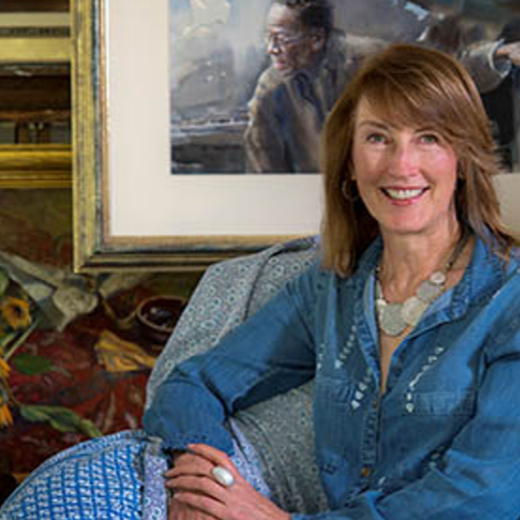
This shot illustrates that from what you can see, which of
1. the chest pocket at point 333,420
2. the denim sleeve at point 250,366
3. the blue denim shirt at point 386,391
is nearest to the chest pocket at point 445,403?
the blue denim shirt at point 386,391

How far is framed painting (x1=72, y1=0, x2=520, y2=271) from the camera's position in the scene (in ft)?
6.71

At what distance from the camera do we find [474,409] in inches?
55.2

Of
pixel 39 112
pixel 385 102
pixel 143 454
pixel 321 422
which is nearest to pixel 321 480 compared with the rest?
pixel 321 422

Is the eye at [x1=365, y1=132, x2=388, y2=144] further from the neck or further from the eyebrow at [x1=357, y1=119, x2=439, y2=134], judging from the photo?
the neck

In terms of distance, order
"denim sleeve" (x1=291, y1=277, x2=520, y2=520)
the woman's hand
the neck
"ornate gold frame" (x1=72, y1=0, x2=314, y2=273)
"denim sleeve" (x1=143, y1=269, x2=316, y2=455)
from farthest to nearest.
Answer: "ornate gold frame" (x1=72, y1=0, x2=314, y2=273) → "denim sleeve" (x1=143, y1=269, x2=316, y2=455) → the neck → the woman's hand → "denim sleeve" (x1=291, y1=277, x2=520, y2=520)

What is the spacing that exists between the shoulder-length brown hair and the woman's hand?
1.86 feet

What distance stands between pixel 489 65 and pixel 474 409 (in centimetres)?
100

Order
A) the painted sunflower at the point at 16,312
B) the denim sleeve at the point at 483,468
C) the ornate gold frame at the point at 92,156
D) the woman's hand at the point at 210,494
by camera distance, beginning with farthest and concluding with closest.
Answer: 1. the painted sunflower at the point at 16,312
2. the ornate gold frame at the point at 92,156
3. the woman's hand at the point at 210,494
4. the denim sleeve at the point at 483,468

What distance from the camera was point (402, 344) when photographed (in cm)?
151

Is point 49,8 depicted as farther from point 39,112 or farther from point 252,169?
point 252,169

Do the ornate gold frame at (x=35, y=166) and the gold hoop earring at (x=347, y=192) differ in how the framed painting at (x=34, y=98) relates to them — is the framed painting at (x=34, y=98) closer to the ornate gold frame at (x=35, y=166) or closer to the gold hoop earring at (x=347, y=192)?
the ornate gold frame at (x=35, y=166)

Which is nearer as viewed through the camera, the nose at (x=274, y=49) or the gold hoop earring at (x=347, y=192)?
the gold hoop earring at (x=347, y=192)

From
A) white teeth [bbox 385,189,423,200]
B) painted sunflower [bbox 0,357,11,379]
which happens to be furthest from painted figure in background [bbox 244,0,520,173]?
painted sunflower [bbox 0,357,11,379]

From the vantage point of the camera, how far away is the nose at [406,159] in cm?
147
